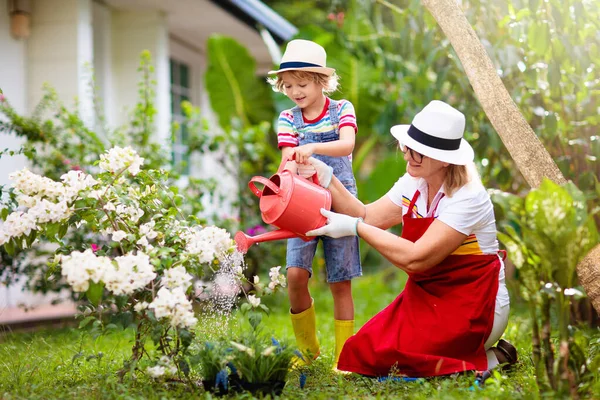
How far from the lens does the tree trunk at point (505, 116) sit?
295 cm

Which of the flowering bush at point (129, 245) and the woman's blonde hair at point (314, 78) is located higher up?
the woman's blonde hair at point (314, 78)

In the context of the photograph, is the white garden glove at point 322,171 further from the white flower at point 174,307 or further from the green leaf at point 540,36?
the green leaf at point 540,36

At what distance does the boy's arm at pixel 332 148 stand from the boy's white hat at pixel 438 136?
0.90 feet

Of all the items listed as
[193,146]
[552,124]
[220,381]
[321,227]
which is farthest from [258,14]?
[220,381]

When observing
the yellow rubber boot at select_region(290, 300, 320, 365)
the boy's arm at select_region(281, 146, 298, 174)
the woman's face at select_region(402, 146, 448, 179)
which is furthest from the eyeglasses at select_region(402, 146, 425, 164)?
the yellow rubber boot at select_region(290, 300, 320, 365)

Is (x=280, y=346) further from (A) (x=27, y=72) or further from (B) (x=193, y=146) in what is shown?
(A) (x=27, y=72)

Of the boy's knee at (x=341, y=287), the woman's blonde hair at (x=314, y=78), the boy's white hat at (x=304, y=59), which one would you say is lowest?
the boy's knee at (x=341, y=287)

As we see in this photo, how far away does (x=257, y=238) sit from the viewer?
2.74 m

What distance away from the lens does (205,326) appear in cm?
290

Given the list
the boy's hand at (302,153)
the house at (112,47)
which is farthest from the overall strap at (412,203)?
the house at (112,47)

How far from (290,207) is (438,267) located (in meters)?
0.67

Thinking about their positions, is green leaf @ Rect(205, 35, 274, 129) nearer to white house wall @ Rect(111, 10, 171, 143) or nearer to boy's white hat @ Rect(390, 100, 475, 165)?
white house wall @ Rect(111, 10, 171, 143)

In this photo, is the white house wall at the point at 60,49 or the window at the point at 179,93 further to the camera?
the window at the point at 179,93

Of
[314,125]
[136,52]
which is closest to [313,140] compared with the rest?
[314,125]
